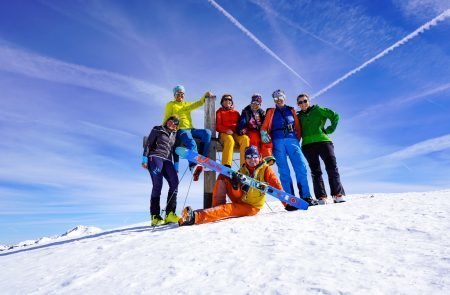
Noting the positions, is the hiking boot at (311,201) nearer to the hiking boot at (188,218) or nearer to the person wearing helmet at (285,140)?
the person wearing helmet at (285,140)

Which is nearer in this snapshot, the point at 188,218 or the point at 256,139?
the point at 188,218

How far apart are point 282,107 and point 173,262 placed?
5.11 metres

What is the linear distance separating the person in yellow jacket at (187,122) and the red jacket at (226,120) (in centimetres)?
36

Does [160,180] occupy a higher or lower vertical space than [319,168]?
lower

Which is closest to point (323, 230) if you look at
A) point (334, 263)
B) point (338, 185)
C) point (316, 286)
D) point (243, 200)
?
point (334, 263)

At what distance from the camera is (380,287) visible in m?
2.63

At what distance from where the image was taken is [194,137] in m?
8.05

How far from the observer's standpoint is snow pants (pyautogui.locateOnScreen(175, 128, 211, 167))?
7629 millimetres

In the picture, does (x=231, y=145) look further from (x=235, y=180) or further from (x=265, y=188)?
(x=265, y=188)

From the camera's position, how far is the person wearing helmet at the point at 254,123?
307 inches

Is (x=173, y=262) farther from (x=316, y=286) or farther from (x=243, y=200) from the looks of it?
(x=243, y=200)

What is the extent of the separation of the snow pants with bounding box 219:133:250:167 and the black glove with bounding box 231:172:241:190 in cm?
84

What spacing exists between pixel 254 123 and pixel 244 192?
6.48 feet

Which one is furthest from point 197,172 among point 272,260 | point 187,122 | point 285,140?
point 272,260
